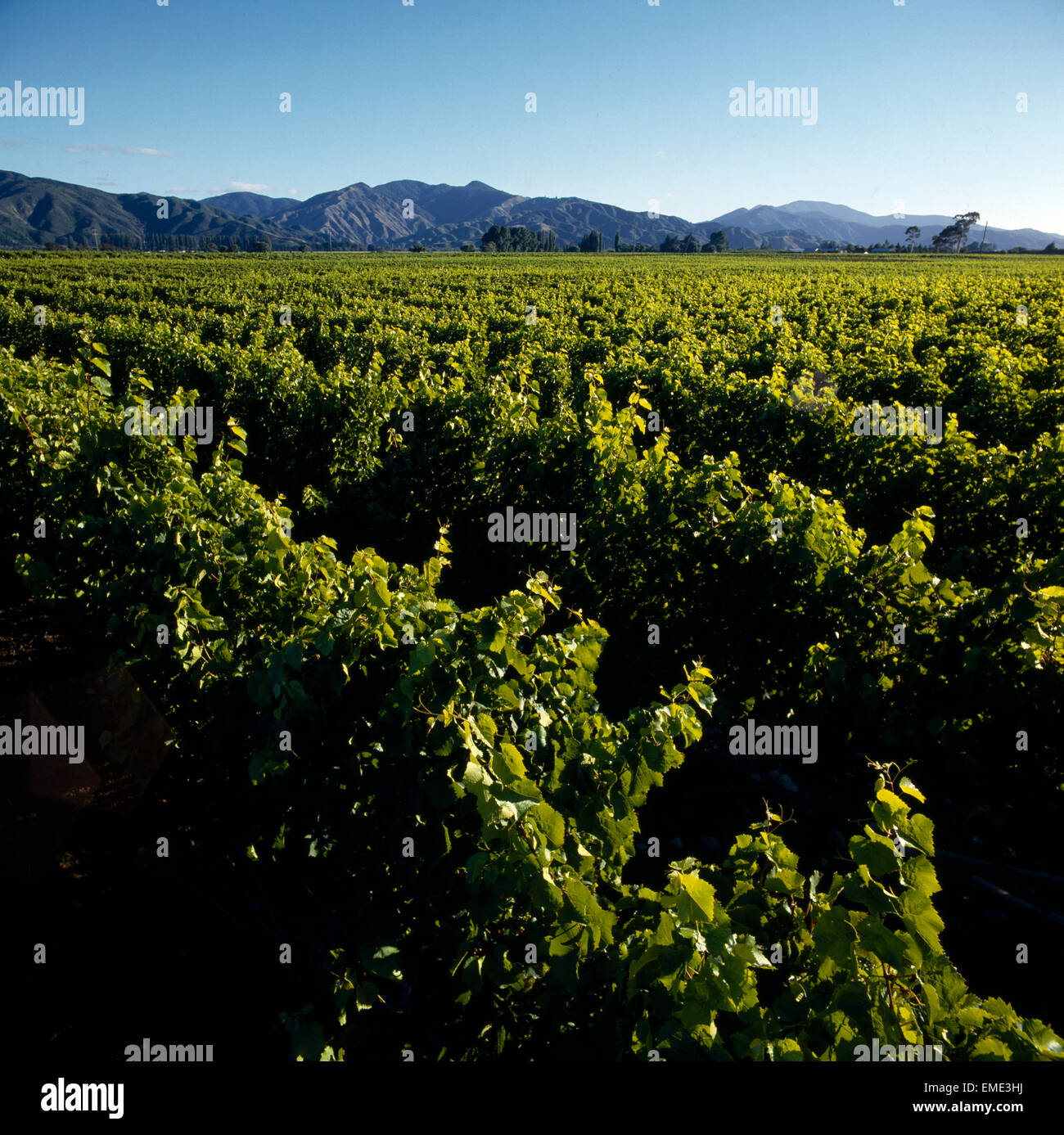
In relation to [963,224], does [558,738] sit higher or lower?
lower

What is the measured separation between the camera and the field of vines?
1.95 meters

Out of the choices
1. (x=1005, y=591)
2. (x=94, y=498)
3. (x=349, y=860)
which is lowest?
(x=349, y=860)

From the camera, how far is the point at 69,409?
6680mm

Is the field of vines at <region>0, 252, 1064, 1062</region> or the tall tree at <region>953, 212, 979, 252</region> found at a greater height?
the tall tree at <region>953, 212, 979, 252</region>

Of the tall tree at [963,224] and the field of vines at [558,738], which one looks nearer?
the field of vines at [558,738]

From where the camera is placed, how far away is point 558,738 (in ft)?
8.57

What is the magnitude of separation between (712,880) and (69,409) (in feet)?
25.1

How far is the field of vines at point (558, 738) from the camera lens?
195 cm

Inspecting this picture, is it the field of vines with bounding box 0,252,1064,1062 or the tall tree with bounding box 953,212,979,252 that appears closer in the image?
the field of vines with bounding box 0,252,1064,1062

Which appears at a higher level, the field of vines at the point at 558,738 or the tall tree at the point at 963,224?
the tall tree at the point at 963,224

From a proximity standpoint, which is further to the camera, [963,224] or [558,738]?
[963,224]
